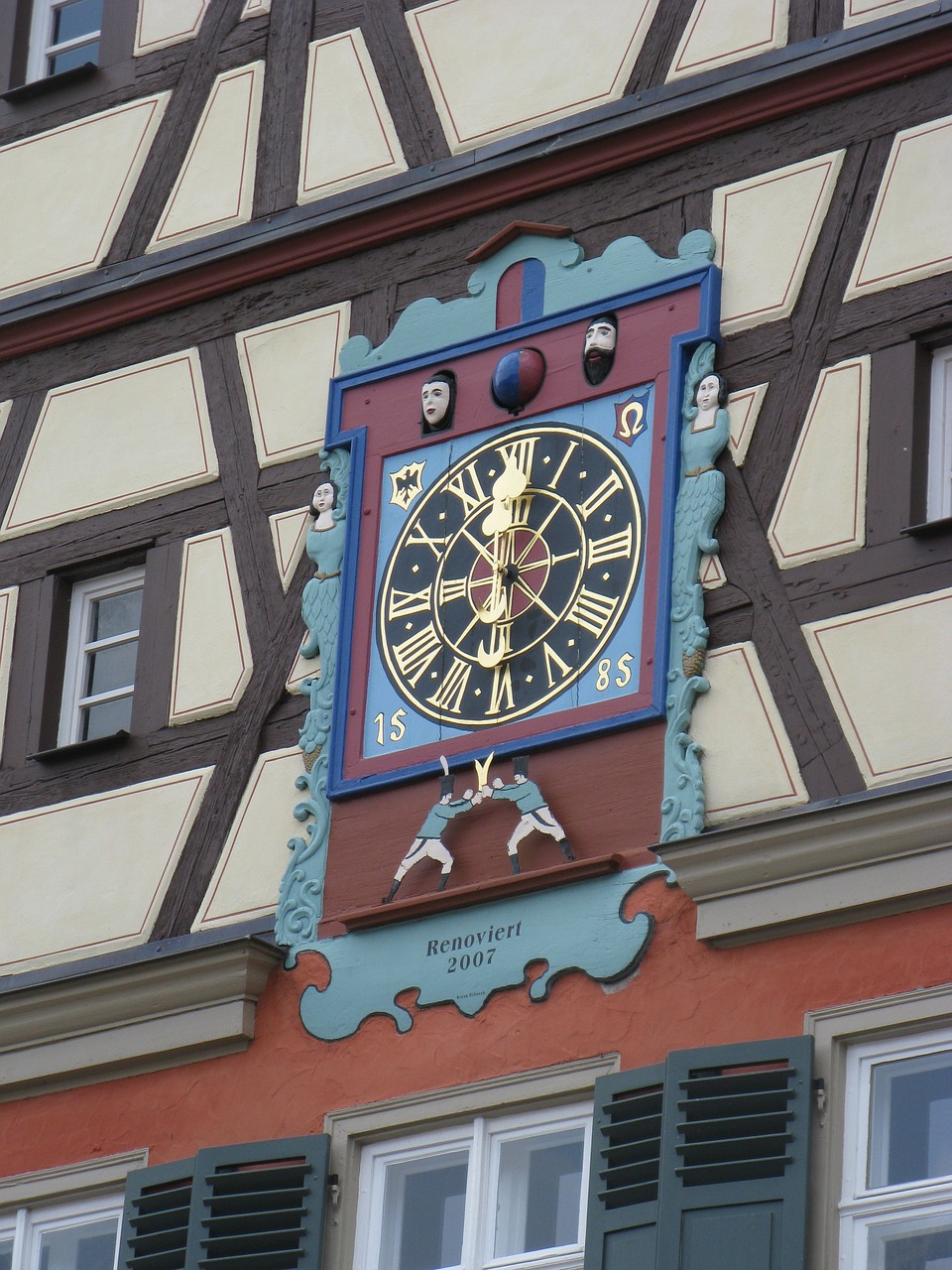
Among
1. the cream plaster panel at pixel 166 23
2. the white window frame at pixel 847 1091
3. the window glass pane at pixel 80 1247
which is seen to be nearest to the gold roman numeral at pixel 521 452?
the white window frame at pixel 847 1091

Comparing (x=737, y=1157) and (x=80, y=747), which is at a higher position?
(x=80, y=747)

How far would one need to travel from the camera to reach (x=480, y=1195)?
11.2 meters

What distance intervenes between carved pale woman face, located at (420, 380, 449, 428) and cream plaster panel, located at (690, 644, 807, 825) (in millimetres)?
1631

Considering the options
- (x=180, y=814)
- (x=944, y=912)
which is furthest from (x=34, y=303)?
(x=944, y=912)

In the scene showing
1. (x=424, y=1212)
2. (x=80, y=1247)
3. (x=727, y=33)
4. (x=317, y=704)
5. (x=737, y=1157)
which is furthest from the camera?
(x=727, y=33)

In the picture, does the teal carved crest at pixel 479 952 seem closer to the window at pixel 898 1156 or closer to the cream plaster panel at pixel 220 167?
the window at pixel 898 1156

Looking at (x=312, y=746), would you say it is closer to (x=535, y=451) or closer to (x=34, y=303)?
(x=535, y=451)

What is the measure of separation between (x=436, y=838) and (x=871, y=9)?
3313 millimetres

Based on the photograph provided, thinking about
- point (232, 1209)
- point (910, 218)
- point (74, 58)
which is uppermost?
point (74, 58)

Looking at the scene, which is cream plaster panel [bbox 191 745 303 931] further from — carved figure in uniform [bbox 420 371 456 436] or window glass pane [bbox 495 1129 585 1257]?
window glass pane [bbox 495 1129 585 1257]

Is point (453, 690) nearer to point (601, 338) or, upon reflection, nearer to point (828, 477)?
point (601, 338)

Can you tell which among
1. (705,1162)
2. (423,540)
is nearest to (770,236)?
(423,540)

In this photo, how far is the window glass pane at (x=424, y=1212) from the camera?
1128cm

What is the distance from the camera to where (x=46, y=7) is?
590 inches
